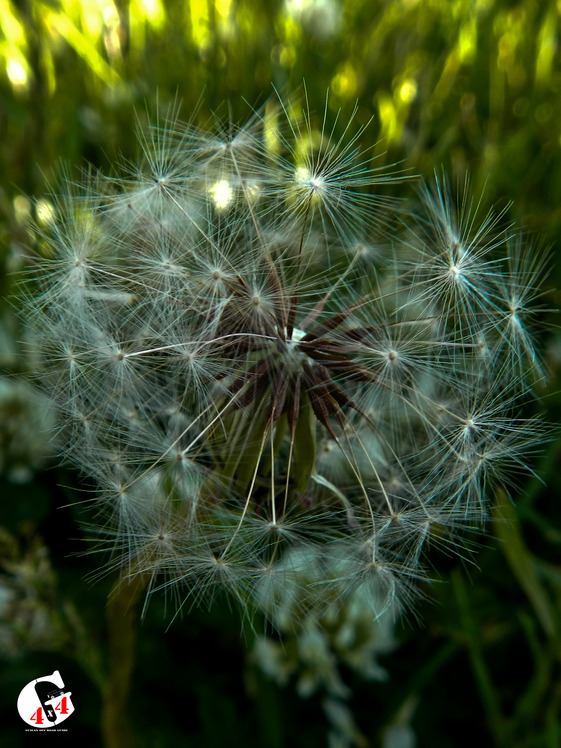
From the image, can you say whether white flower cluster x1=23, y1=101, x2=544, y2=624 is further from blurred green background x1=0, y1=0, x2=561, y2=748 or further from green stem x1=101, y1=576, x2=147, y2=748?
blurred green background x1=0, y1=0, x2=561, y2=748

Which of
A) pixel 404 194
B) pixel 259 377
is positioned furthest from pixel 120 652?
pixel 404 194

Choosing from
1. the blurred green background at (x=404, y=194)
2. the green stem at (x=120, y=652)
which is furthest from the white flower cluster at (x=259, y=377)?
the blurred green background at (x=404, y=194)

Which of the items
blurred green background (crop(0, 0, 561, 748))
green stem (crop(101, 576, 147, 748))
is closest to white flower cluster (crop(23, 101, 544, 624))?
green stem (crop(101, 576, 147, 748))

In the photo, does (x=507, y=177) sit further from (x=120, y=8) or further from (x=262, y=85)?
(x=120, y=8)

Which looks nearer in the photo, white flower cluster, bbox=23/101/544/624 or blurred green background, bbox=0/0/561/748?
white flower cluster, bbox=23/101/544/624

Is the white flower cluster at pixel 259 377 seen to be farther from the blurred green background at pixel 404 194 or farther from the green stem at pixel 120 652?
the blurred green background at pixel 404 194

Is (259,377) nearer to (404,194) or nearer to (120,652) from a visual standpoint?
(120,652)
